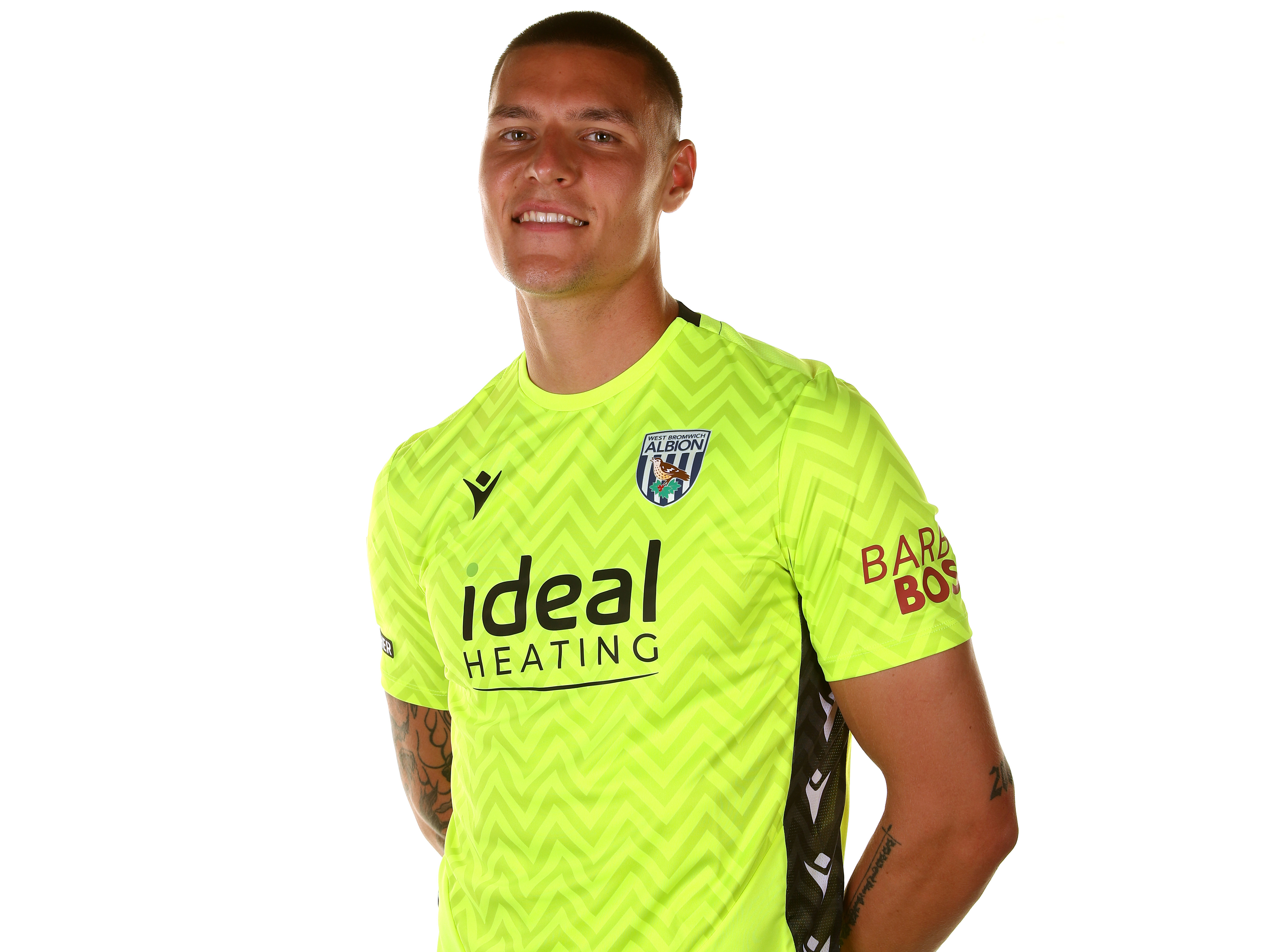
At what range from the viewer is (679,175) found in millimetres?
1831

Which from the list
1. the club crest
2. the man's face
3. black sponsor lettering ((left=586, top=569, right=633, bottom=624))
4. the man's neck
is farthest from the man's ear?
black sponsor lettering ((left=586, top=569, right=633, bottom=624))

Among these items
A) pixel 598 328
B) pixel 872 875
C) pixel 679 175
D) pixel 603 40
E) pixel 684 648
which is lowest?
pixel 872 875

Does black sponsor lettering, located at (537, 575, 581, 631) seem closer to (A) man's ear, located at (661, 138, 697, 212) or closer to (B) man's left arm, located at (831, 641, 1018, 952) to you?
(B) man's left arm, located at (831, 641, 1018, 952)

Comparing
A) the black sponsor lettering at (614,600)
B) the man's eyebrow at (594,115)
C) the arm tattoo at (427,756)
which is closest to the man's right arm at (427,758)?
the arm tattoo at (427,756)

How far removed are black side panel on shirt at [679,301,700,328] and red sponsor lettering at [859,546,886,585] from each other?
0.47 metres

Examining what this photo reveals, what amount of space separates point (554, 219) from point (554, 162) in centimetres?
8

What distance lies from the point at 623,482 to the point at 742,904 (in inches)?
22.1

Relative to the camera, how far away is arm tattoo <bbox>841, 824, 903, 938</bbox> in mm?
1535

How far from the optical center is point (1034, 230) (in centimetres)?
337

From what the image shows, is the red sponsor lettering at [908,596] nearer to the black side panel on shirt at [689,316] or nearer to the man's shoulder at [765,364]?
the man's shoulder at [765,364]

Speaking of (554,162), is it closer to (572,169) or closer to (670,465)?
(572,169)

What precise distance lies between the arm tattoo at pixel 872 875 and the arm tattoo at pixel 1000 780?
0.13 meters

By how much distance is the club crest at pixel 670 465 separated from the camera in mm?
1593

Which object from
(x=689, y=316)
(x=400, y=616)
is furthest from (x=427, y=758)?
(x=689, y=316)
